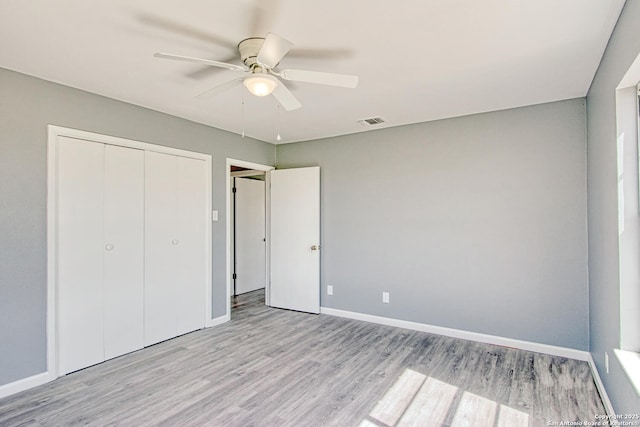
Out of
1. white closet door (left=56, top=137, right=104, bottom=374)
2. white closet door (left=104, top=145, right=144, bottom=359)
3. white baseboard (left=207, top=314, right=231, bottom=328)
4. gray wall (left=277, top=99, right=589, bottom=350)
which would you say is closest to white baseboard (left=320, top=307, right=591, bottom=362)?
gray wall (left=277, top=99, right=589, bottom=350)

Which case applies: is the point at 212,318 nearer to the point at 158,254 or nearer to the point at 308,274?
the point at 158,254

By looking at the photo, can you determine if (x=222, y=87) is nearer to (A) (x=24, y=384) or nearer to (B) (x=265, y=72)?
(B) (x=265, y=72)

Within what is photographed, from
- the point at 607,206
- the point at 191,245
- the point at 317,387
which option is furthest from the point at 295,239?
the point at 607,206

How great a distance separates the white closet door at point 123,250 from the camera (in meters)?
3.16

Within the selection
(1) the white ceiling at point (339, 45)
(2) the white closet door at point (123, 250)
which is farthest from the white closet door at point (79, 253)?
(1) the white ceiling at point (339, 45)

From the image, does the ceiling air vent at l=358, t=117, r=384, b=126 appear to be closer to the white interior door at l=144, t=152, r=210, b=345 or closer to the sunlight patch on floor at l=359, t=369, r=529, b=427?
the white interior door at l=144, t=152, r=210, b=345

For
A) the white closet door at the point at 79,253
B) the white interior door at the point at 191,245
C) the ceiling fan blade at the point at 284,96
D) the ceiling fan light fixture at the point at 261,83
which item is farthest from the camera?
the white interior door at the point at 191,245

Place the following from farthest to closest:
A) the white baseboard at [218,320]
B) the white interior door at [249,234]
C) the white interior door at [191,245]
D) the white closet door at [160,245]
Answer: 1. the white interior door at [249,234]
2. the white baseboard at [218,320]
3. the white interior door at [191,245]
4. the white closet door at [160,245]

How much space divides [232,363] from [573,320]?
3.20 metres

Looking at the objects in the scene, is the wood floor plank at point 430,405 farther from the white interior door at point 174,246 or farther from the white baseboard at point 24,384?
the white baseboard at point 24,384

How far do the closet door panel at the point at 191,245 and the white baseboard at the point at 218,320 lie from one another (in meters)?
0.09

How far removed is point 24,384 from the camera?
260cm

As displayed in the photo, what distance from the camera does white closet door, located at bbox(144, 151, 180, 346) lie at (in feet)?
11.5

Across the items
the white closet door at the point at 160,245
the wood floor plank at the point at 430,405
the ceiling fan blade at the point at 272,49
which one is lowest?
the wood floor plank at the point at 430,405
